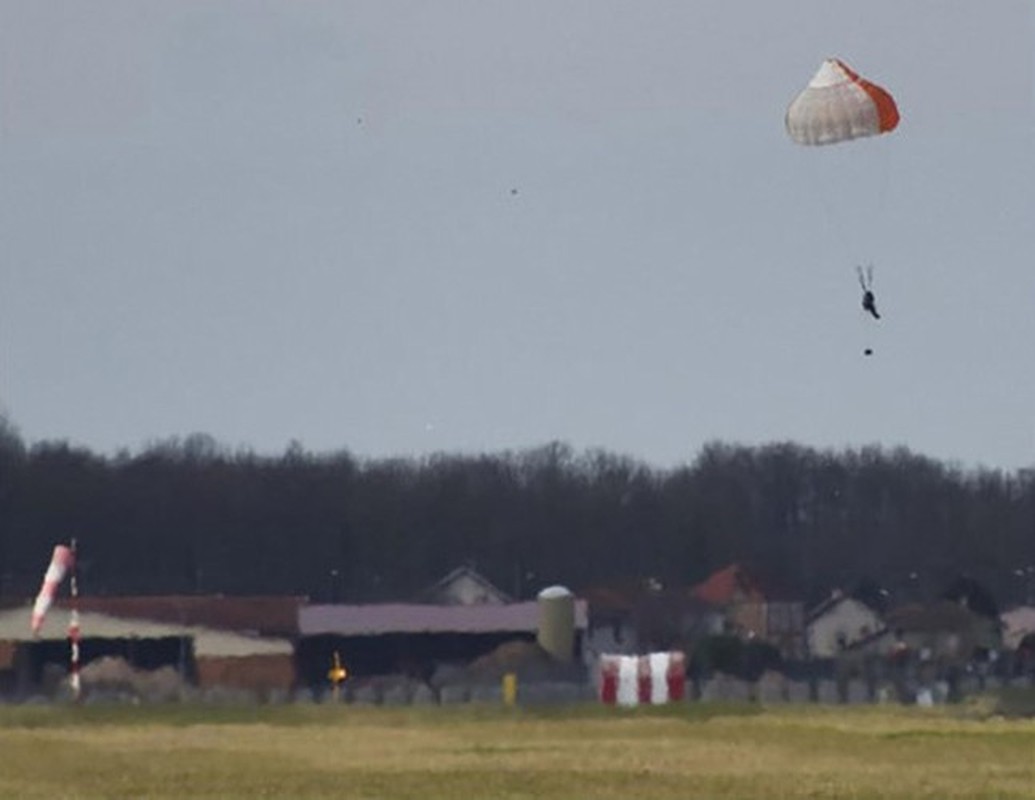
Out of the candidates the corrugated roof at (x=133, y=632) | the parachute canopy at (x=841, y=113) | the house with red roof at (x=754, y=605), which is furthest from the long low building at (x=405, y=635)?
the parachute canopy at (x=841, y=113)

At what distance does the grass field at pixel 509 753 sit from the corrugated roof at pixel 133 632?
22.4 meters

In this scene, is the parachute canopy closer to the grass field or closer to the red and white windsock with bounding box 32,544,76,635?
the grass field

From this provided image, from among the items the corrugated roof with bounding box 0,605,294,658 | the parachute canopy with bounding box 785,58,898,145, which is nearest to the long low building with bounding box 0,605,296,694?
the corrugated roof with bounding box 0,605,294,658

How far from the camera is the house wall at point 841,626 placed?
112 m

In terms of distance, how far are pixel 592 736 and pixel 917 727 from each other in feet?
17.5

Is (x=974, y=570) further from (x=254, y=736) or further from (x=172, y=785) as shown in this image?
(x=172, y=785)

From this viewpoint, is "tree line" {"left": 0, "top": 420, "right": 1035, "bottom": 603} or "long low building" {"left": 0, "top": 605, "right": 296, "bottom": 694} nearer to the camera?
"long low building" {"left": 0, "top": 605, "right": 296, "bottom": 694}

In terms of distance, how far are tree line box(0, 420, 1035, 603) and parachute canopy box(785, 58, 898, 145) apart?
213 ft

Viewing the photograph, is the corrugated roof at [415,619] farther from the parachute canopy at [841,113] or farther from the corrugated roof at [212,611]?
the parachute canopy at [841,113]

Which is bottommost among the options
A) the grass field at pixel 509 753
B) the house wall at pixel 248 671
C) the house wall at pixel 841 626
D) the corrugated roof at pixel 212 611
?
the grass field at pixel 509 753

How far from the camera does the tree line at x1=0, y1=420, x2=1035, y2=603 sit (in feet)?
400

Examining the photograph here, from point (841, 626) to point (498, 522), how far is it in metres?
24.5

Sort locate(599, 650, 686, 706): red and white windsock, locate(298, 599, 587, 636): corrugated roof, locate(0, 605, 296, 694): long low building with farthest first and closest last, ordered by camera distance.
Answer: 1. locate(298, 599, 587, 636): corrugated roof
2. locate(0, 605, 296, 694): long low building
3. locate(599, 650, 686, 706): red and white windsock

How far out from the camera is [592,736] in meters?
44.4
